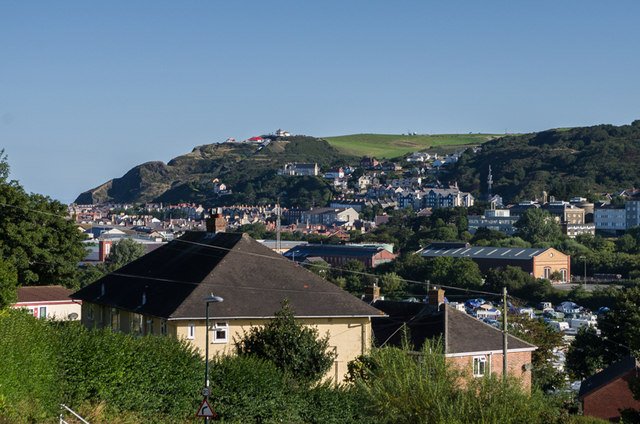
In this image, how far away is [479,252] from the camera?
130625mm

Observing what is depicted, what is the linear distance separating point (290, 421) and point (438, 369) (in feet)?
14.6

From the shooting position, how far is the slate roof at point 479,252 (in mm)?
125750

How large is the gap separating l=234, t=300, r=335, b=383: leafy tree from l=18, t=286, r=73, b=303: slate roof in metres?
16.6

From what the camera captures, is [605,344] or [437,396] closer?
[437,396]

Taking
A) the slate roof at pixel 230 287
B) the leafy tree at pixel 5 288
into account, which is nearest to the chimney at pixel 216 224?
the slate roof at pixel 230 287

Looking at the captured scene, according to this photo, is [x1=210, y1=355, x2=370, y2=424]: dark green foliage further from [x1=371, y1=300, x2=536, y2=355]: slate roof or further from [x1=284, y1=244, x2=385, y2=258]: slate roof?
[x1=284, y1=244, x2=385, y2=258]: slate roof

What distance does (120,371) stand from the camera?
18.3 metres

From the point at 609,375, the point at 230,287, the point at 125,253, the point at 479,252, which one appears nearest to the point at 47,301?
the point at 230,287

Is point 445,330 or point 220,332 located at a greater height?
point 220,332

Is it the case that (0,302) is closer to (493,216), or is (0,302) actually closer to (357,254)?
(357,254)

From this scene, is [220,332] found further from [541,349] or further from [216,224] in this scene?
[541,349]

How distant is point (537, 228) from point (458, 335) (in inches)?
5357

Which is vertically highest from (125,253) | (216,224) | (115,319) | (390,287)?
(216,224)

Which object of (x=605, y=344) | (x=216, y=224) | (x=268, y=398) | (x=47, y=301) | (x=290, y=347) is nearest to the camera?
(x=268, y=398)
